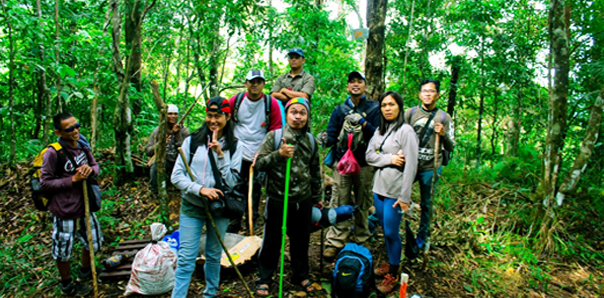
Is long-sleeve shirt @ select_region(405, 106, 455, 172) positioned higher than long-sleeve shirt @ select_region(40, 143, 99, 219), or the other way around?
long-sleeve shirt @ select_region(405, 106, 455, 172)

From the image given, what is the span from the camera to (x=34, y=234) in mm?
5262

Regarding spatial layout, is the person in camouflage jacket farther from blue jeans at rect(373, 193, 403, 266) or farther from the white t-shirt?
the white t-shirt

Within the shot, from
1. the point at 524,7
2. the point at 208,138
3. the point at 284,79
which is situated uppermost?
the point at 524,7

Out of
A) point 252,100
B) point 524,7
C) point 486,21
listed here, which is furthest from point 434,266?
point 524,7

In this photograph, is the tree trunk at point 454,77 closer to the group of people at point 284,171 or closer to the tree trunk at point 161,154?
the group of people at point 284,171

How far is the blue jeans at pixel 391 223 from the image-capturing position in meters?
3.54

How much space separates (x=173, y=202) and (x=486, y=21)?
7.77 metres

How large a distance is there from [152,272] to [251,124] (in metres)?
2.12

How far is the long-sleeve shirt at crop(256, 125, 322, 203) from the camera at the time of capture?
336 cm

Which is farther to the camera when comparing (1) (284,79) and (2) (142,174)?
(2) (142,174)

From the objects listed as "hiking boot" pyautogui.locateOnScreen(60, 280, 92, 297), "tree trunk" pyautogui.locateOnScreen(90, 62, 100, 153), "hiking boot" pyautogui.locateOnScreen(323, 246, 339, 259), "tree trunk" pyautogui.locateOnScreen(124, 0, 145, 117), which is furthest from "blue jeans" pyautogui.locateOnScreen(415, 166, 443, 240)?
"tree trunk" pyautogui.locateOnScreen(90, 62, 100, 153)

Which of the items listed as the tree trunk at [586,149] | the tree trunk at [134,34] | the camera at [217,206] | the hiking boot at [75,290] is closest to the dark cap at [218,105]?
the camera at [217,206]

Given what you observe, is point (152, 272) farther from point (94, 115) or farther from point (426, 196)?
point (426, 196)

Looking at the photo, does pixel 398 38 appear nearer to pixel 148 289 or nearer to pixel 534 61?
pixel 534 61
